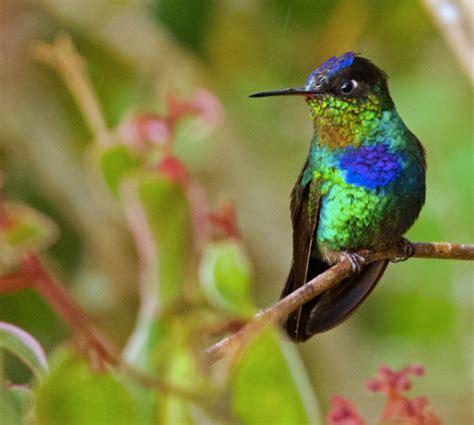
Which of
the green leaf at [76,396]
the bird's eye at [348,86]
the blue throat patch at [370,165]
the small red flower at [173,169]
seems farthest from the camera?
the blue throat patch at [370,165]

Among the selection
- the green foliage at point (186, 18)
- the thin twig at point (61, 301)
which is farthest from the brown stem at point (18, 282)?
the green foliage at point (186, 18)

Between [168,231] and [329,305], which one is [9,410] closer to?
[168,231]

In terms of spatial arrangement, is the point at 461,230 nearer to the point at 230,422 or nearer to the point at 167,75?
the point at 167,75

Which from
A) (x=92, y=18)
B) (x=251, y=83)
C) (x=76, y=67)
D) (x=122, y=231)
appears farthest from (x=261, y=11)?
(x=76, y=67)

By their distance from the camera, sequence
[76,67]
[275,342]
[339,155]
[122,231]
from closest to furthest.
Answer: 1. [275,342]
2. [76,67]
3. [339,155]
4. [122,231]

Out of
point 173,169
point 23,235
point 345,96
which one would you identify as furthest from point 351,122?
point 23,235

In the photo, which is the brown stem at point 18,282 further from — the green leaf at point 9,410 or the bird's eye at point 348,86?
the bird's eye at point 348,86

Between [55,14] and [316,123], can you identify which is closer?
[316,123]
